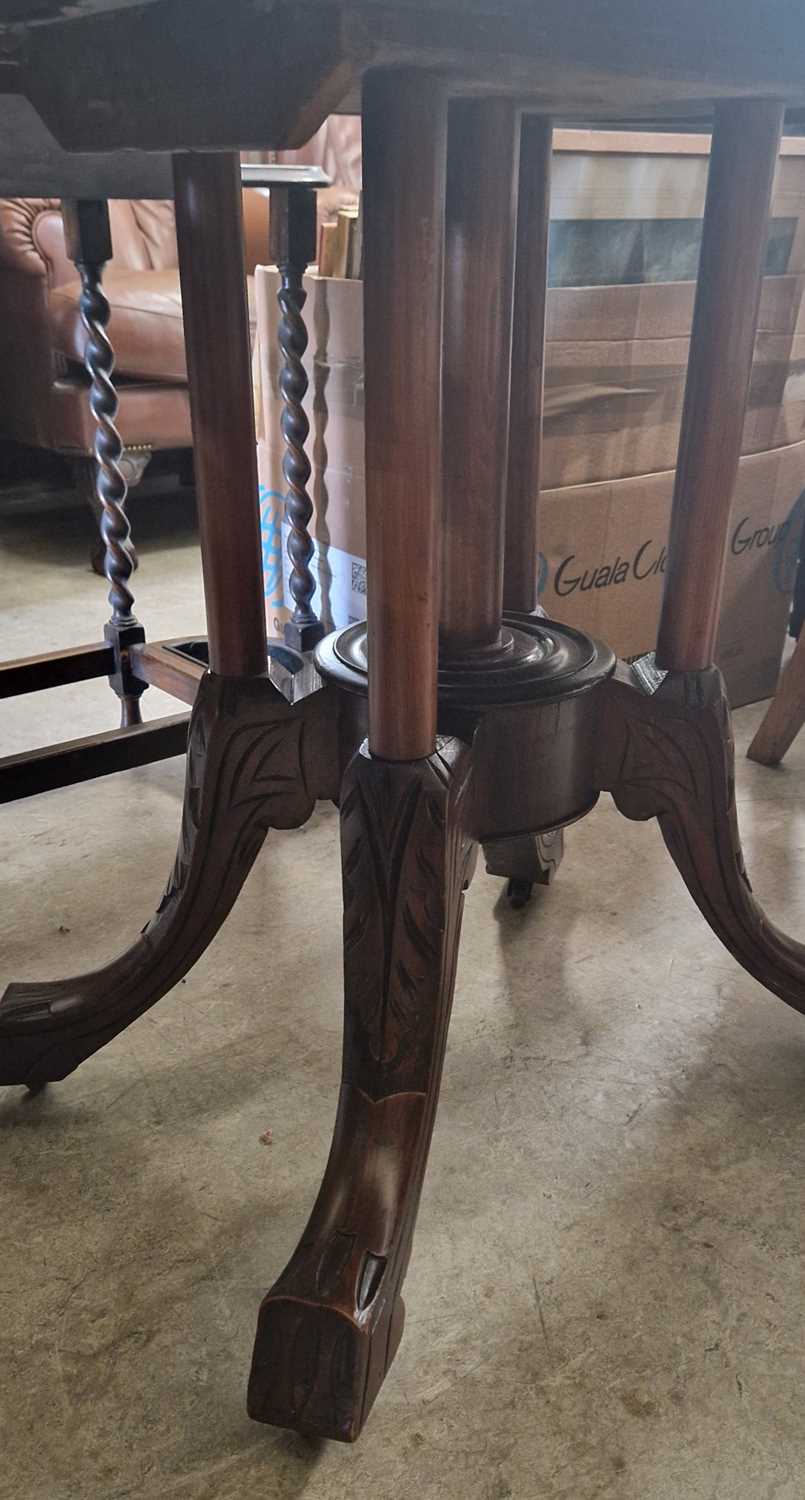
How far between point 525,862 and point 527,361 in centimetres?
47

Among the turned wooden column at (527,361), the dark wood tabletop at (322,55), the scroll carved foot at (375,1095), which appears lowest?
the scroll carved foot at (375,1095)

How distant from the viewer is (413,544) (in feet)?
2.09

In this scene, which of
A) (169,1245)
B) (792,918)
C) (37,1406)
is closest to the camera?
(37,1406)

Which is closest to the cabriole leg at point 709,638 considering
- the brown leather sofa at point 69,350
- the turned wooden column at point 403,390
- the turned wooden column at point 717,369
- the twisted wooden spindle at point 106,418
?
the turned wooden column at point 717,369

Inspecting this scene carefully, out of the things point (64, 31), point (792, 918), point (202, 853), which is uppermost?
point (64, 31)

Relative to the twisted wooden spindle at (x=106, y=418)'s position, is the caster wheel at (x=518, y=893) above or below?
below

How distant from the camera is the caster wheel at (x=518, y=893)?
120cm

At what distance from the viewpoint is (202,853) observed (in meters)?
0.86

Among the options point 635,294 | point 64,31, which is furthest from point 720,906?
point 635,294

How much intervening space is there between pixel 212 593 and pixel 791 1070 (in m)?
0.60

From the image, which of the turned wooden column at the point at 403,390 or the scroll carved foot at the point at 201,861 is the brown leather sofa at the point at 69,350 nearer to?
the scroll carved foot at the point at 201,861

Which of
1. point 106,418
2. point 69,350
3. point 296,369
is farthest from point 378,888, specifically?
point 69,350

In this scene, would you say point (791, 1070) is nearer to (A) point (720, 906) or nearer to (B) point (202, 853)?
(A) point (720, 906)

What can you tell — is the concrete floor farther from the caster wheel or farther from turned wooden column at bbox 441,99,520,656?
turned wooden column at bbox 441,99,520,656
